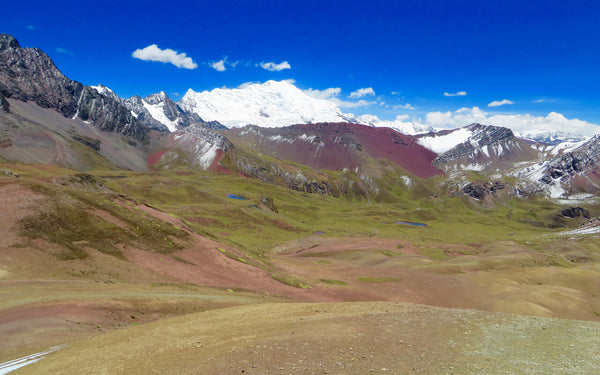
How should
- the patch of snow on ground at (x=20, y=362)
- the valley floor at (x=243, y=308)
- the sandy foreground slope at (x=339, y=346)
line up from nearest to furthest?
the sandy foreground slope at (x=339, y=346) < the patch of snow on ground at (x=20, y=362) < the valley floor at (x=243, y=308)

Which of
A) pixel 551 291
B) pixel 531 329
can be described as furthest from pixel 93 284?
pixel 551 291

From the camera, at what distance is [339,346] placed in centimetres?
2055

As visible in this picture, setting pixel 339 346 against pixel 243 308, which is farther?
pixel 243 308

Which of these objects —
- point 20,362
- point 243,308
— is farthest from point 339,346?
point 20,362

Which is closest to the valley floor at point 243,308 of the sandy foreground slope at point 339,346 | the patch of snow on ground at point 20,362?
the sandy foreground slope at point 339,346

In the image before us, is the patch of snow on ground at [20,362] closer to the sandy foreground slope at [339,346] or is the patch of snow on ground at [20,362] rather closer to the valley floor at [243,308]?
the sandy foreground slope at [339,346]

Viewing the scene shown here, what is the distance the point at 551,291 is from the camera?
52.8 m

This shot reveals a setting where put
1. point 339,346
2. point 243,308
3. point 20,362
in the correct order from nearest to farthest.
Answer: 1. point 20,362
2. point 339,346
3. point 243,308

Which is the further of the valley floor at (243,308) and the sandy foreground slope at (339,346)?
the valley floor at (243,308)

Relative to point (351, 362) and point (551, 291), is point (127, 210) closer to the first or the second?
point (351, 362)

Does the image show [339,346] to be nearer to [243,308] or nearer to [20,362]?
[243,308]

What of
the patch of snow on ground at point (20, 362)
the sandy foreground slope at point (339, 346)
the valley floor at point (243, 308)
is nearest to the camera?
the sandy foreground slope at point (339, 346)

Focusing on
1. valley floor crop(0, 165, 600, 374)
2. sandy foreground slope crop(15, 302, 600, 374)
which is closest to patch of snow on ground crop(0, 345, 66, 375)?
sandy foreground slope crop(15, 302, 600, 374)

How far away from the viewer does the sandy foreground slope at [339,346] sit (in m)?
18.1
